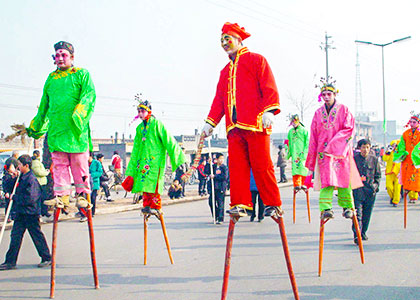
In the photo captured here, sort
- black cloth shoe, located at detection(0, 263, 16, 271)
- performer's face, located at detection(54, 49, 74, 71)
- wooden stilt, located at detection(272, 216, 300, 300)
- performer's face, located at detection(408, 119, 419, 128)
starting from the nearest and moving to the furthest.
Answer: wooden stilt, located at detection(272, 216, 300, 300) → performer's face, located at detection(54, 49, 74, 71) → black cloth shoe, located at detection(0, 263, 16, 271) → performer's face, located at detection(408, 119, 419, 128)

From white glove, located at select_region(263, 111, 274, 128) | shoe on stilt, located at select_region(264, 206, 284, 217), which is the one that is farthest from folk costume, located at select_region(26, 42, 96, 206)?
shoe on stilt, located at select_region(264, 206, 284, 217)

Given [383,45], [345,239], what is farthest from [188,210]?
[383,45]

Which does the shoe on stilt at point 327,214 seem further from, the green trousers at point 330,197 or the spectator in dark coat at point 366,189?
the spectator in dark coat at point 366,189

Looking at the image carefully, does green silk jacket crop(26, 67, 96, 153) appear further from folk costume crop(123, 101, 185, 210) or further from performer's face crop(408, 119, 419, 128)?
performer's face crop(408, 119, 419, 128)

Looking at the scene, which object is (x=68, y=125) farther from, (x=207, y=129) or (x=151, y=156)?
(x=207, y=129)

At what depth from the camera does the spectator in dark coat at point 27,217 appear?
673 cm

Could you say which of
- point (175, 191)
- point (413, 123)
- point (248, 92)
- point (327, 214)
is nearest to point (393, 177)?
point (413, 123)

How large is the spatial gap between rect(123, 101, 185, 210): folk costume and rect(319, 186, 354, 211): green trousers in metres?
1.95

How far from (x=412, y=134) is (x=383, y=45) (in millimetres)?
23391

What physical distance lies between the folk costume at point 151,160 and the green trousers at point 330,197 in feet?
6.40

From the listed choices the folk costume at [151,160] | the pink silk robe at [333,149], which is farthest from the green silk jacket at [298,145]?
the folk costume at [151,160]

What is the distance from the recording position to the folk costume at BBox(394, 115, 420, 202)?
368 inches

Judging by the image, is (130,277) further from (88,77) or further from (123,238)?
(123,238)

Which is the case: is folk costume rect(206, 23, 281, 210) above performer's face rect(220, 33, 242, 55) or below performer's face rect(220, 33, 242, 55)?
below
